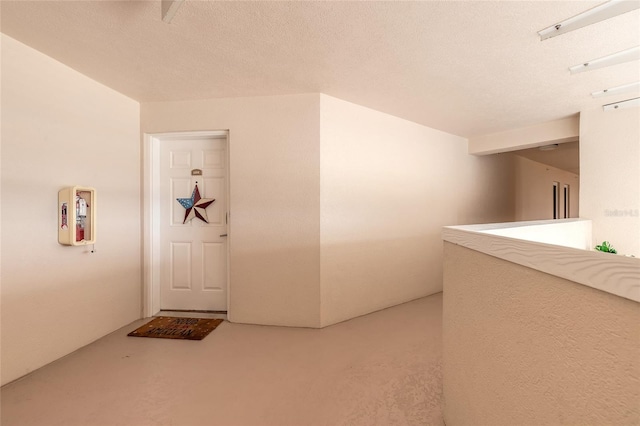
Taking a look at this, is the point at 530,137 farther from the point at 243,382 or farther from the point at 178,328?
the point at 178,328

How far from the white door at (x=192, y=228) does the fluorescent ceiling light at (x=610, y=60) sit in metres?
3.52

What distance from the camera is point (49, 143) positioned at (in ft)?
7.25

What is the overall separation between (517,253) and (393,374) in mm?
1612

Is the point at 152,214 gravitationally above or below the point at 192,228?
above

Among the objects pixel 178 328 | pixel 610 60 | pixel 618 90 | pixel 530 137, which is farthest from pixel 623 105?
pixel 178 328

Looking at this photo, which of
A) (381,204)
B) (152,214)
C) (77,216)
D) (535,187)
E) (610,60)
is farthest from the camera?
(535,187)

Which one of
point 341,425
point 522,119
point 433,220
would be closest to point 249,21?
point 341,425

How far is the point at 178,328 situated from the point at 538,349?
9.92 feet

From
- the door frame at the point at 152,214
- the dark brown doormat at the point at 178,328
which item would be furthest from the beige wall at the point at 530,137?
the dark brown doormat at the point at 178,328

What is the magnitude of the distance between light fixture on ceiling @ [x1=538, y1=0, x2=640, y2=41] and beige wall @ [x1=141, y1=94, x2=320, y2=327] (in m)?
1.92

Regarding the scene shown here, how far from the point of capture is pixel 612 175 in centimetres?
325

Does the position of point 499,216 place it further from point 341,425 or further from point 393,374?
point 341,425

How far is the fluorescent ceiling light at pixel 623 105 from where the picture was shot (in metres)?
2.99

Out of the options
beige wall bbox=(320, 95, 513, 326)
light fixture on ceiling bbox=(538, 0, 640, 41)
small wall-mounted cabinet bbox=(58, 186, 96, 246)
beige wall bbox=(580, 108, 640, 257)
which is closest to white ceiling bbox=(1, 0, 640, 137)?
light fixture on ceiling bbox=(538, 0, 640, 41)
